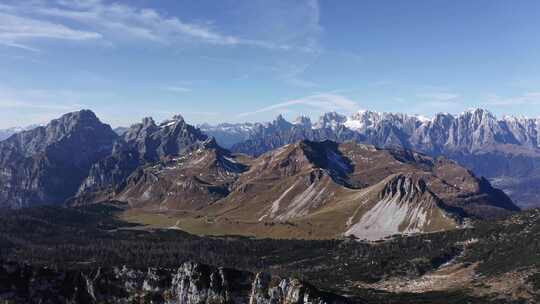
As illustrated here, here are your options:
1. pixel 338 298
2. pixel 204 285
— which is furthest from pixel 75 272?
pixel 338 298

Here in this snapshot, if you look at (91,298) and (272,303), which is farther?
(91,298)

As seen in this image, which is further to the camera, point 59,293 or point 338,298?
point 59,293

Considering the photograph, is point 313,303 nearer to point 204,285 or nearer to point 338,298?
point 338,298

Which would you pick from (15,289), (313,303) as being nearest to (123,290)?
(15,289)

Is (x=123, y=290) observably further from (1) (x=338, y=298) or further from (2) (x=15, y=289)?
(1) (x=338, y=298)

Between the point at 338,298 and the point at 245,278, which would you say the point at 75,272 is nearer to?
the point at 245,278

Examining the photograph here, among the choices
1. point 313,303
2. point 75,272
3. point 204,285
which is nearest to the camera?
point 313,303

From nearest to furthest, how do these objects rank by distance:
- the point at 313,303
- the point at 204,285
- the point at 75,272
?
the point at 313,303, the point at 204,285, the point at 75,272
